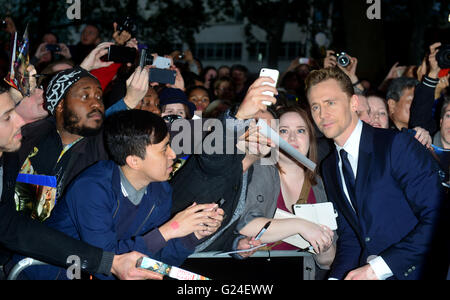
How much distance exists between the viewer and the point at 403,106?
590 cm

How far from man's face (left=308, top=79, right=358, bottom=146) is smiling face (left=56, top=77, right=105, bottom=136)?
69.5 inches

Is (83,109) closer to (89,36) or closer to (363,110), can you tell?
(363,110)

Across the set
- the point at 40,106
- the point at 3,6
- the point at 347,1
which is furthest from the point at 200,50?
the point at 40,106

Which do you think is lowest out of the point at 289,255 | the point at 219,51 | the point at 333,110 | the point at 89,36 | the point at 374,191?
the point at 289,255

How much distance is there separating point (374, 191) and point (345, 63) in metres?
2.67

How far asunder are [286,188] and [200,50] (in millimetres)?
52068

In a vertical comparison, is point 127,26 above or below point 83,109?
above

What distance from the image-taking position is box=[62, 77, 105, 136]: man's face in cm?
407

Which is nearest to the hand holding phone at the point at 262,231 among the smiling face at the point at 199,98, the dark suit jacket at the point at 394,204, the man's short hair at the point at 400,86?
the dark suit jacket at the point at 394,204

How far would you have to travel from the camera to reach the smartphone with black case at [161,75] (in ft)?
14.9

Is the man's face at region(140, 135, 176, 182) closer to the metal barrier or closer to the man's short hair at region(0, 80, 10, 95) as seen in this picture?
the metal barrier

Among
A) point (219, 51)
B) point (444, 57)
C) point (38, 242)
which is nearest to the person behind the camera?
point (38, 242)

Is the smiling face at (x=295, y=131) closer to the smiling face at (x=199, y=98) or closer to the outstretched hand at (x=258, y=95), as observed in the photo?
the outstretched hand at (x=258, y=95)

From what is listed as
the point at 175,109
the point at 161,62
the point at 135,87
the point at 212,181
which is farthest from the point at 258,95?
the point at 175,109
